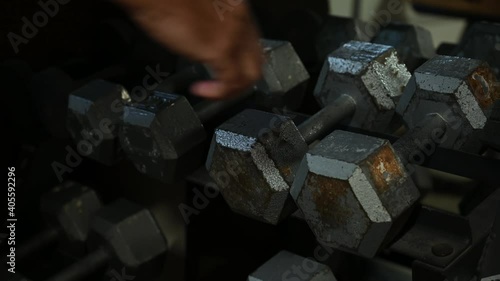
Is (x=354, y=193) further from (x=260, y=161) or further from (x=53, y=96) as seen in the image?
(x=53, y=96)

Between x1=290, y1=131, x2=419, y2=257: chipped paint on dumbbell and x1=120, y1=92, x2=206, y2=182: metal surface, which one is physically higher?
x1=290, y1=131, x2=419, y2=257: chipped paint on dumbbell

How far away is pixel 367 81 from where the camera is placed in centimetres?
91

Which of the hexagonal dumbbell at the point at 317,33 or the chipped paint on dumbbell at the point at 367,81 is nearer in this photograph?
the chipped paint on dumbbell at the point at 367,81

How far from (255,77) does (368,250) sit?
23 centimetres

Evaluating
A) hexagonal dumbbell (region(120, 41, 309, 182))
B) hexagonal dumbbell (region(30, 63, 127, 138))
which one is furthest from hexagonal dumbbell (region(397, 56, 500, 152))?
hexagonal dumbbell (region(30, 63, 127, 138))

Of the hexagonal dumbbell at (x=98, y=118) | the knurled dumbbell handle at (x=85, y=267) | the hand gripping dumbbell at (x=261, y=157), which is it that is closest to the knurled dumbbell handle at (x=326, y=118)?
the hand gripping dumbbell at (x=261, y=157)

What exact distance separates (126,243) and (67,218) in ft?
0.35

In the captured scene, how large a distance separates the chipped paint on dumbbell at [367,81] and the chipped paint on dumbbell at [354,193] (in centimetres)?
16

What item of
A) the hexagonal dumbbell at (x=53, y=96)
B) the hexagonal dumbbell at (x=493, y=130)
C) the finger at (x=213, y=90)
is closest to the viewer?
the finger at (x=213, y=90)

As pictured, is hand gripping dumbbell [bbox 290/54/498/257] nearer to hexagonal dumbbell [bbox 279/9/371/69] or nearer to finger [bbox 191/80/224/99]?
finger [bbox 191/80/224/99]

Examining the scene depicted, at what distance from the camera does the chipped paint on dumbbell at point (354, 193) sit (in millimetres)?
717

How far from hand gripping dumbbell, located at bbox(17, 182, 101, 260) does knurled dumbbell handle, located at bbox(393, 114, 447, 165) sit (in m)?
0.47

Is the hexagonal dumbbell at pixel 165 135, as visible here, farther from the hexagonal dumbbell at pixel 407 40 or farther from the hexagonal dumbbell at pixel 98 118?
the hexagonal dumbbell at pixel 407 40

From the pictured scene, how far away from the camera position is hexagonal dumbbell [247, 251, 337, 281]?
78 centimetres
